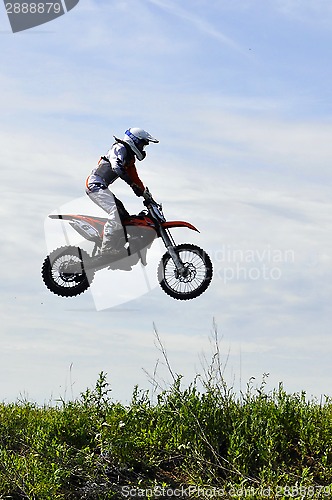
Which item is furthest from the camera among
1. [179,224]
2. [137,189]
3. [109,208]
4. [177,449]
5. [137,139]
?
[109,208]

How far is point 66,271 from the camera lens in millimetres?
12664

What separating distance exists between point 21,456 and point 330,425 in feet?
12.6

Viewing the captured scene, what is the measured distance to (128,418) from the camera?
29.7 ft

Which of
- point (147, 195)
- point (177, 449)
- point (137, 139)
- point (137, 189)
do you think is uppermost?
point (137, 139)

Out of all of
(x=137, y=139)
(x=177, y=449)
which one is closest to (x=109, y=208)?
(x=137, y=139)

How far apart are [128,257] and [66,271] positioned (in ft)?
3.96

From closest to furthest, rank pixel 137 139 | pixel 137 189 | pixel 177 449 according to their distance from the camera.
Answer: pixel 177 449, pixel 137 139, pixel 137 189

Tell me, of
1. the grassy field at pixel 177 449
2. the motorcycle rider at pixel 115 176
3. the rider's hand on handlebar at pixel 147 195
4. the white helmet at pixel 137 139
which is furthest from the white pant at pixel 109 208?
the grassy field at pixel 177 449

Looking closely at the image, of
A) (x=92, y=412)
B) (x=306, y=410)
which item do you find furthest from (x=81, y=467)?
(x=306, y=410)

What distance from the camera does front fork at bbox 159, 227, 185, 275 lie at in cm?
1166

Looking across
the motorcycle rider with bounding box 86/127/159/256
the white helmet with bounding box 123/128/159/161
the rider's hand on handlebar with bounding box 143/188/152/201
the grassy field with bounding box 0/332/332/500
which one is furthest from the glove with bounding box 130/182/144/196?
the grassy field with bounding box 0/332/332/500

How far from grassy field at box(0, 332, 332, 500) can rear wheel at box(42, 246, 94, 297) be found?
3.34 metres

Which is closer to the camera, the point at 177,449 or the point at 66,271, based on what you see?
the point at 177,449

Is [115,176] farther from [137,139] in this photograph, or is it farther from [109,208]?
[137,139]
